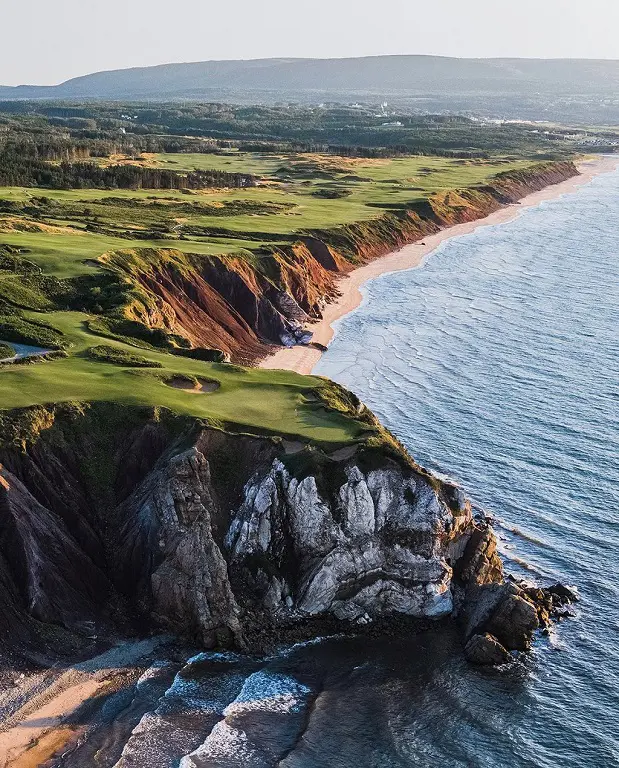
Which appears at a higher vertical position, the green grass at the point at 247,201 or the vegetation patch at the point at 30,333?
the green grass at the point at 247,201

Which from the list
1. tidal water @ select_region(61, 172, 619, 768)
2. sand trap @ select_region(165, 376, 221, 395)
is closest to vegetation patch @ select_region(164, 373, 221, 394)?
sand trap @ select_region(165, 376, 221, 395)

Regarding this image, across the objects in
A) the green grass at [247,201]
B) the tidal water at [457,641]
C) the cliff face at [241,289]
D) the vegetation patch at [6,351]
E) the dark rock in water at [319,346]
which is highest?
the green grass at [247,201]

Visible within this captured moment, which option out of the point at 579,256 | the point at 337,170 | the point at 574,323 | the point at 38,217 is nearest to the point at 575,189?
the point at 337,170

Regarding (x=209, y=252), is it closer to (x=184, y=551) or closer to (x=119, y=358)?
(x=119, y=358)

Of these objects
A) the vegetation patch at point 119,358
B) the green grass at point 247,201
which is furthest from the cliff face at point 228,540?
the green grass at point 247,201

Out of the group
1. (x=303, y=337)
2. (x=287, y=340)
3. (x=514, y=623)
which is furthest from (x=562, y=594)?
(x=303, y=337)

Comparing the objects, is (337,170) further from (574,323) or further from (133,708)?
(133,708)

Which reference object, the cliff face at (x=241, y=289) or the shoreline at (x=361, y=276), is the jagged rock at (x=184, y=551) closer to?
the cliff face at (x=241, y=289)
